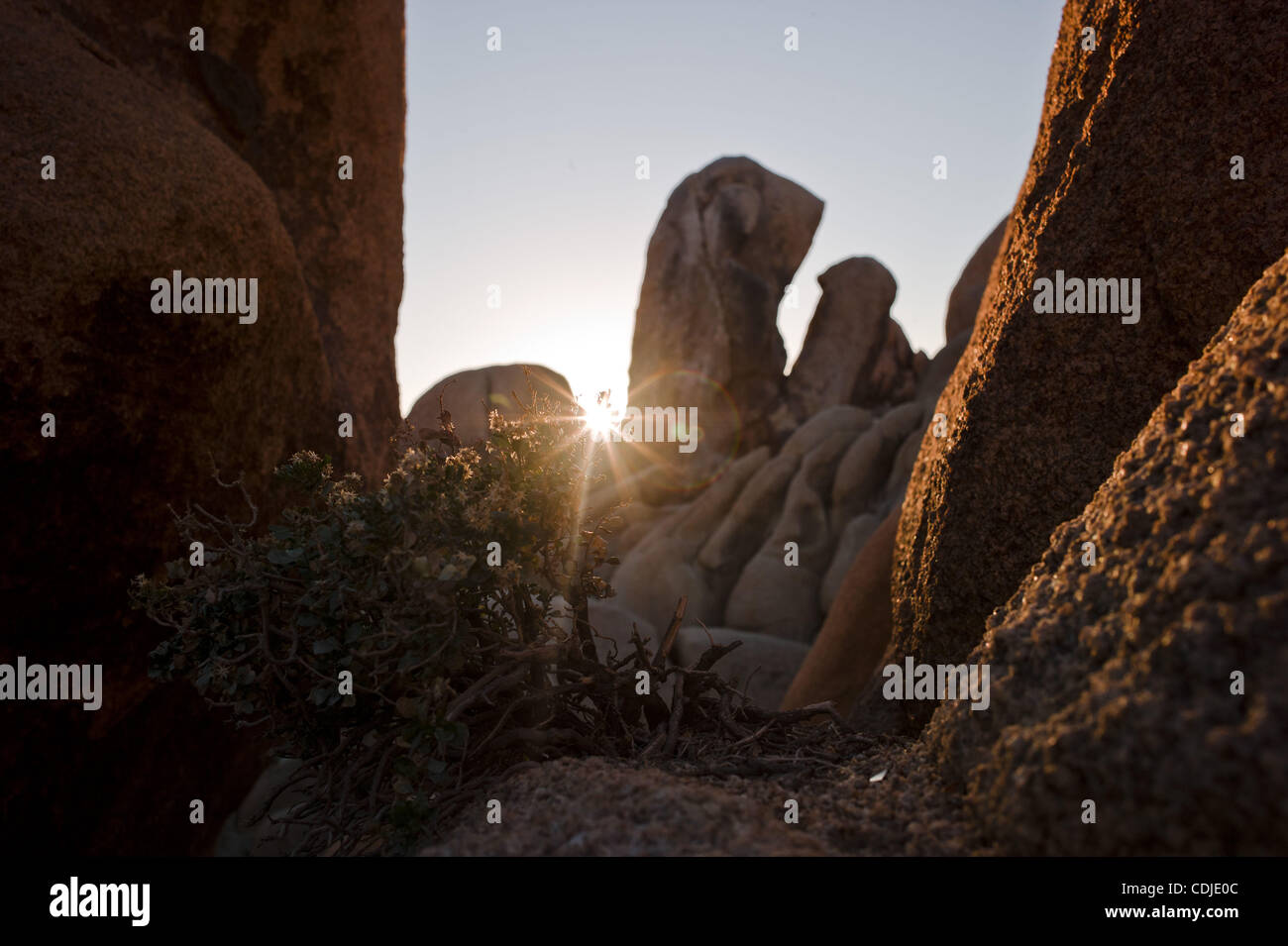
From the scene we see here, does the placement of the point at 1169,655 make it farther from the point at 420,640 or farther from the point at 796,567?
the point at 796,567

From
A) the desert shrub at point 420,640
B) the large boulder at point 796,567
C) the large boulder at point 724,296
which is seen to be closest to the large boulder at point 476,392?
the desert shrub at point 420,640

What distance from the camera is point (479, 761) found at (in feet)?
8.48

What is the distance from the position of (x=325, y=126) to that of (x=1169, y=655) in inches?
260

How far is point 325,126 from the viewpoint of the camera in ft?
20.9

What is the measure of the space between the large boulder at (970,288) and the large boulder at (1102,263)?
52.3 ft

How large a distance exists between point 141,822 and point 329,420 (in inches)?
102

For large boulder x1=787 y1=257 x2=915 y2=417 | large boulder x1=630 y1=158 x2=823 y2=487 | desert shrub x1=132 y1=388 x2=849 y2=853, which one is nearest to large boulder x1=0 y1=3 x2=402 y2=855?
desert shrub x1=132 y1=388 x2=849 y2=853

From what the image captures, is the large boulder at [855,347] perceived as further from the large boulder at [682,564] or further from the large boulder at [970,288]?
the large boulder at [682,564]

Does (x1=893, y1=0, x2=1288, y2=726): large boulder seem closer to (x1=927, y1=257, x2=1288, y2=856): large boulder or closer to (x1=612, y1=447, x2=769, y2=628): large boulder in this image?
(x1=927, y1=257, x2=1288, y2=856): large boulder

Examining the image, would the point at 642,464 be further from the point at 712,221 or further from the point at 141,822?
the point at 141,822

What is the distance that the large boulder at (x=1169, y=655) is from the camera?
55.1 inches

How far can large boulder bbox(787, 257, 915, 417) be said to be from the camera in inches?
987

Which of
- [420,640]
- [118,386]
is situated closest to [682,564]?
[118,386]

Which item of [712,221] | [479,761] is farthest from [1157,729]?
[712,221]
